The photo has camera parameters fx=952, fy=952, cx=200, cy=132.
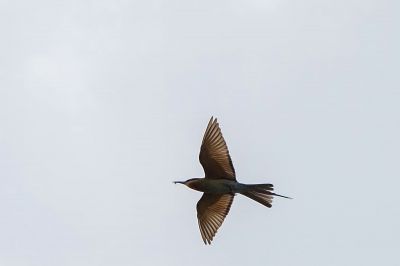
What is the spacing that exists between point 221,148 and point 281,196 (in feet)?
6.48

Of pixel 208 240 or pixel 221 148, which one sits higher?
pixel 221 148

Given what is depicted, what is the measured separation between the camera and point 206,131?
18.8 meters

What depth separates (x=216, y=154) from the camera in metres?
18.7

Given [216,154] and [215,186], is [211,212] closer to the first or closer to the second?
[215,186]

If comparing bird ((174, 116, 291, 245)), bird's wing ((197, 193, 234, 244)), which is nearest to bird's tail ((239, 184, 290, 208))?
bird ((174, 116, 291, 245))

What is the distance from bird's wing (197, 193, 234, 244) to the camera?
63.1 ft

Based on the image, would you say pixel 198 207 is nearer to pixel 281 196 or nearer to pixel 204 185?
pixel 204 185

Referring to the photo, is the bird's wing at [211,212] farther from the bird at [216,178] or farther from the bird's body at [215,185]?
the bird's body at [215,185]

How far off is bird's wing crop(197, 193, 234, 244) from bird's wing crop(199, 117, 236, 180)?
73 centimetres

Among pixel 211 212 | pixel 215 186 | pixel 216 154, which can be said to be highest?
pixel 216 154

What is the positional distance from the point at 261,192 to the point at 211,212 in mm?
1599

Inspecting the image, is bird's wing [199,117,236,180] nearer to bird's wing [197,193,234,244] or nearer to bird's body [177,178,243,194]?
bird's body [177,178,243,194]

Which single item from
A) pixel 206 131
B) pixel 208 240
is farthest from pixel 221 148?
pixel 208 240

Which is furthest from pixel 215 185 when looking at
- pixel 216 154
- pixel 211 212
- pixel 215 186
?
pixel 211 212
